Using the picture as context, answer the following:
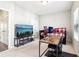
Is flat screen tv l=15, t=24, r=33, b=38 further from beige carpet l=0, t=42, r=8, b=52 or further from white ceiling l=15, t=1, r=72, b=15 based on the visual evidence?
white ceiling l=15, t=1, r=72, b=15

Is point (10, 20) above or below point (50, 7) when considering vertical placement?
below

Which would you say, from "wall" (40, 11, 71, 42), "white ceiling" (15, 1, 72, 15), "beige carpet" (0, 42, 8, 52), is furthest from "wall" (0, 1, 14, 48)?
"wall" (40, 11, 71, 42)

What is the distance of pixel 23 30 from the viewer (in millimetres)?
2719

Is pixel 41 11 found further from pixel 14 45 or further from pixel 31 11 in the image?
pixel 14 45

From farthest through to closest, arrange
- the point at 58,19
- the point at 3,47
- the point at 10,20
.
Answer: the point at 10,20, the point at 3,47, the point at 58,19

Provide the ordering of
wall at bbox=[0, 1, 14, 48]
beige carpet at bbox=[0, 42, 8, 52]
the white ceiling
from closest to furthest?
1. the white ceiling
2. beige carpet at bbox=[0, 42, 8, 52]
3. wall at bbox=[0, 1, 14, 48]

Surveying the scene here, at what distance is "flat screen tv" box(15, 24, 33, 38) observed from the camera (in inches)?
100

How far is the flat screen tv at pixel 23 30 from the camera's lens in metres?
2.54

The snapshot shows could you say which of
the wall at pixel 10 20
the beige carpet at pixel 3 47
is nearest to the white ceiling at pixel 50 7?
the wall at pixel 10 20

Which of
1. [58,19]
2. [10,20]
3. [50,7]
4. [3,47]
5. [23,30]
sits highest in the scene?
[50,7]

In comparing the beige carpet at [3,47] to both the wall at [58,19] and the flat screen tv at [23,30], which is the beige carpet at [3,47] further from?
the wall at [58,19]

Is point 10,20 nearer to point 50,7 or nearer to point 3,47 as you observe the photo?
point 3,47

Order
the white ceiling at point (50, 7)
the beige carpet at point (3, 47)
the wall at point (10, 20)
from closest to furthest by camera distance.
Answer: the white ceiling at point (50, 7)
the beige carpet at point (3, 47)
the wall at point (10, 20)

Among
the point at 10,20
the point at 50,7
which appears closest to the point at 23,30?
the point at 10,20
